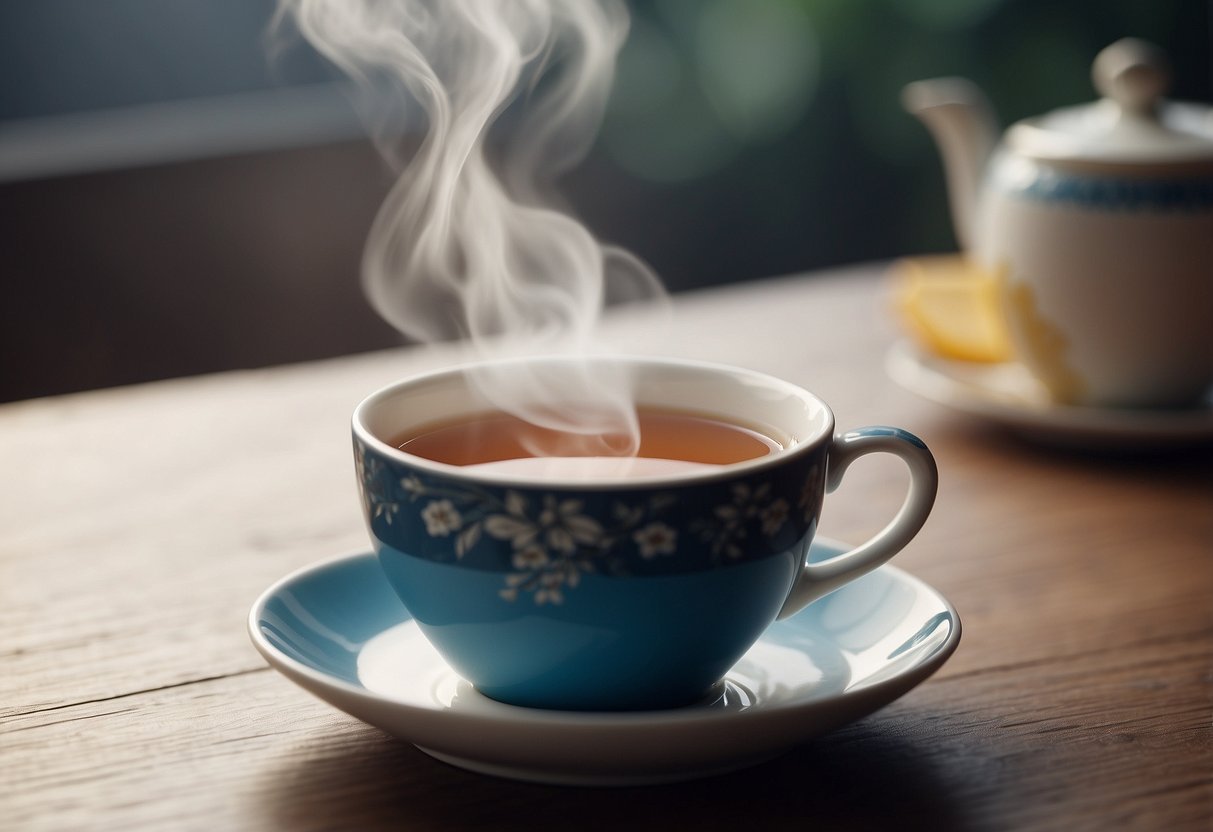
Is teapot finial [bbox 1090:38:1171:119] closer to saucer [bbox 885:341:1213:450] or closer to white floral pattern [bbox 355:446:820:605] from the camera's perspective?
saucer [bbox 885:341:1213:450]

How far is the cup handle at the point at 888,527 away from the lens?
66cm

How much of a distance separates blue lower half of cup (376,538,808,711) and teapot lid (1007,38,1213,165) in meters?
0.66

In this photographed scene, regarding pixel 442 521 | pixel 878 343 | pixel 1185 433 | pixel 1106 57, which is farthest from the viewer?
pixel 878 343

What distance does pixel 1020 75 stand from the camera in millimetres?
3373

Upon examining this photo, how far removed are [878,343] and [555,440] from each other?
753mm

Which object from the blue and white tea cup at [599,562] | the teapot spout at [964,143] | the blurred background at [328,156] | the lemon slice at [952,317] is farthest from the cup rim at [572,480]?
the blurred background at [328,156]

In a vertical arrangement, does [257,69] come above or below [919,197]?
above

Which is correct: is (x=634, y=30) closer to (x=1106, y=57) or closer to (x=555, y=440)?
(x=1106, y=57)

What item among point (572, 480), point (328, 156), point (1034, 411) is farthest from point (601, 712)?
point (328, 156)

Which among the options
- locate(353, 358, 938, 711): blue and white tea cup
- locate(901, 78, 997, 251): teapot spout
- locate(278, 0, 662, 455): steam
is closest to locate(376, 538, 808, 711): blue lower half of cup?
locate(353, 358, 938, 711): blue and white tea cup

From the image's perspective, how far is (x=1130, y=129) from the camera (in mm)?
1159

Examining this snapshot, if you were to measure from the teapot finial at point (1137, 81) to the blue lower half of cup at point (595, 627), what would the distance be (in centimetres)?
72

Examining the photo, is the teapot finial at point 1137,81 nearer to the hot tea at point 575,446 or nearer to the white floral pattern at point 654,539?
the hot tea at point 575,446

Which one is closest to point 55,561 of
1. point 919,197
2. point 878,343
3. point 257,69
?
point 878,343
